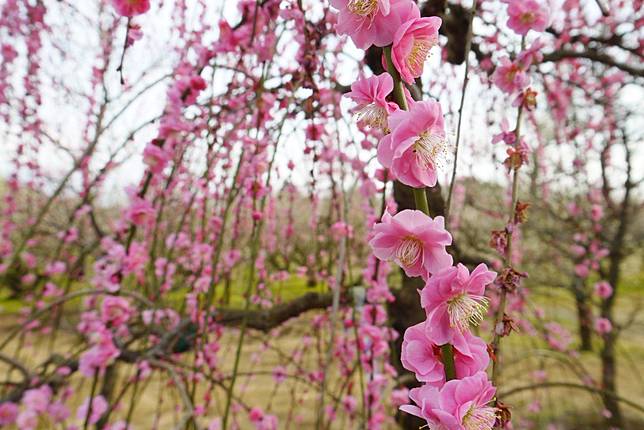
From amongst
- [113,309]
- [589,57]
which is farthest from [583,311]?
[113,309]

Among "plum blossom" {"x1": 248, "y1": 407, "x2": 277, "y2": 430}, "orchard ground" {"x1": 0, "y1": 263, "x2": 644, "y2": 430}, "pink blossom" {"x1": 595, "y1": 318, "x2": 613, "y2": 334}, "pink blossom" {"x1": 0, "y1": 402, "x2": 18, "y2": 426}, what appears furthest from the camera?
"pink blossom" {"x1": 595, "y1": 318, "x2": 613, "y2": 334}

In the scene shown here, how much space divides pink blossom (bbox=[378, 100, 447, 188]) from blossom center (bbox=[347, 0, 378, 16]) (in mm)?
93

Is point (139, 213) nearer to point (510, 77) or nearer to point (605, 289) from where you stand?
point (510, 77)

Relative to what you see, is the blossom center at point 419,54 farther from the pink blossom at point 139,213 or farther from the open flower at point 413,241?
the pink blossom at point 139,213

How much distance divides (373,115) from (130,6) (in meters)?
0.65

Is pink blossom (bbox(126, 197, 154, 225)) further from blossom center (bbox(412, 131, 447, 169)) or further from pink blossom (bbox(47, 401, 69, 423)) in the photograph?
blossom center (bbox(412, 131, 447, 169))

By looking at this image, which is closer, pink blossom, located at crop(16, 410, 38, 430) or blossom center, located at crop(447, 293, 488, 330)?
blossom center, located at crop(447, 293, 488, 330)

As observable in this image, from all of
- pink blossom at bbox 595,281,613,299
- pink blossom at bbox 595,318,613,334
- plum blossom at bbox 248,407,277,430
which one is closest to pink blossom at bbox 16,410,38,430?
plum blossom at bbox 248,407,277,430

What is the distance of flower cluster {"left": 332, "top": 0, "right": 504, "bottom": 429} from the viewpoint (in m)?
0.36

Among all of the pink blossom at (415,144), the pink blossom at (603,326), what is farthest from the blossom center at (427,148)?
the pink blossom at (603,326)

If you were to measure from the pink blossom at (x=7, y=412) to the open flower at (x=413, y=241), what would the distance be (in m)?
1.64

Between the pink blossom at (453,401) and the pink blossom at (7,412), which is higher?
the pink blossom at (453,401)

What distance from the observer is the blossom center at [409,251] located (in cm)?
39

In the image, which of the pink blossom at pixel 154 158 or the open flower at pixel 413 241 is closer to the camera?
the open flower at pixel 413 241
